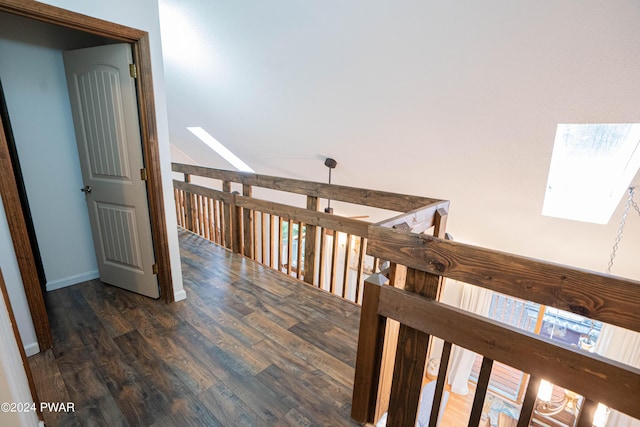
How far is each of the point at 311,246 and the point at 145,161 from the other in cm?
156

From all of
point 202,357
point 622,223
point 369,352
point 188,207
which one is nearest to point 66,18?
point 202,357

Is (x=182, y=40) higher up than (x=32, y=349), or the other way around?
(x=182, y=40)

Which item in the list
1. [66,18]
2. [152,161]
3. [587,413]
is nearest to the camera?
[587,413]

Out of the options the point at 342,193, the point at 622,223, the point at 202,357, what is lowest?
the point at 202,357

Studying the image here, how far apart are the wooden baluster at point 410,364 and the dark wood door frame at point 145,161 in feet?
6.28

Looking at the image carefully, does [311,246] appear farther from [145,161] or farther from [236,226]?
[145,161]

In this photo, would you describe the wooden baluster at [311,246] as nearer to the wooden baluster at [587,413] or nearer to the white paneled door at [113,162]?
the white paneled door at [113,162]

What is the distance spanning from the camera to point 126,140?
2.24 meters

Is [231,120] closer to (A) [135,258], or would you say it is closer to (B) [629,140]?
(A) [135,258]

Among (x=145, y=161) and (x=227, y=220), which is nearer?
(x=145, y=161)

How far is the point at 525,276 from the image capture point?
101cm

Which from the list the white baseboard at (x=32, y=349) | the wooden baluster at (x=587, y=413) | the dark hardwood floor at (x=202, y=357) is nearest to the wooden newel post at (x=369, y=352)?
the dark hardwood floor at (x=202, y=357)

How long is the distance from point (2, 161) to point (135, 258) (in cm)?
113

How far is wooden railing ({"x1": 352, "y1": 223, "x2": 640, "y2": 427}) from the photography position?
2.90ft
